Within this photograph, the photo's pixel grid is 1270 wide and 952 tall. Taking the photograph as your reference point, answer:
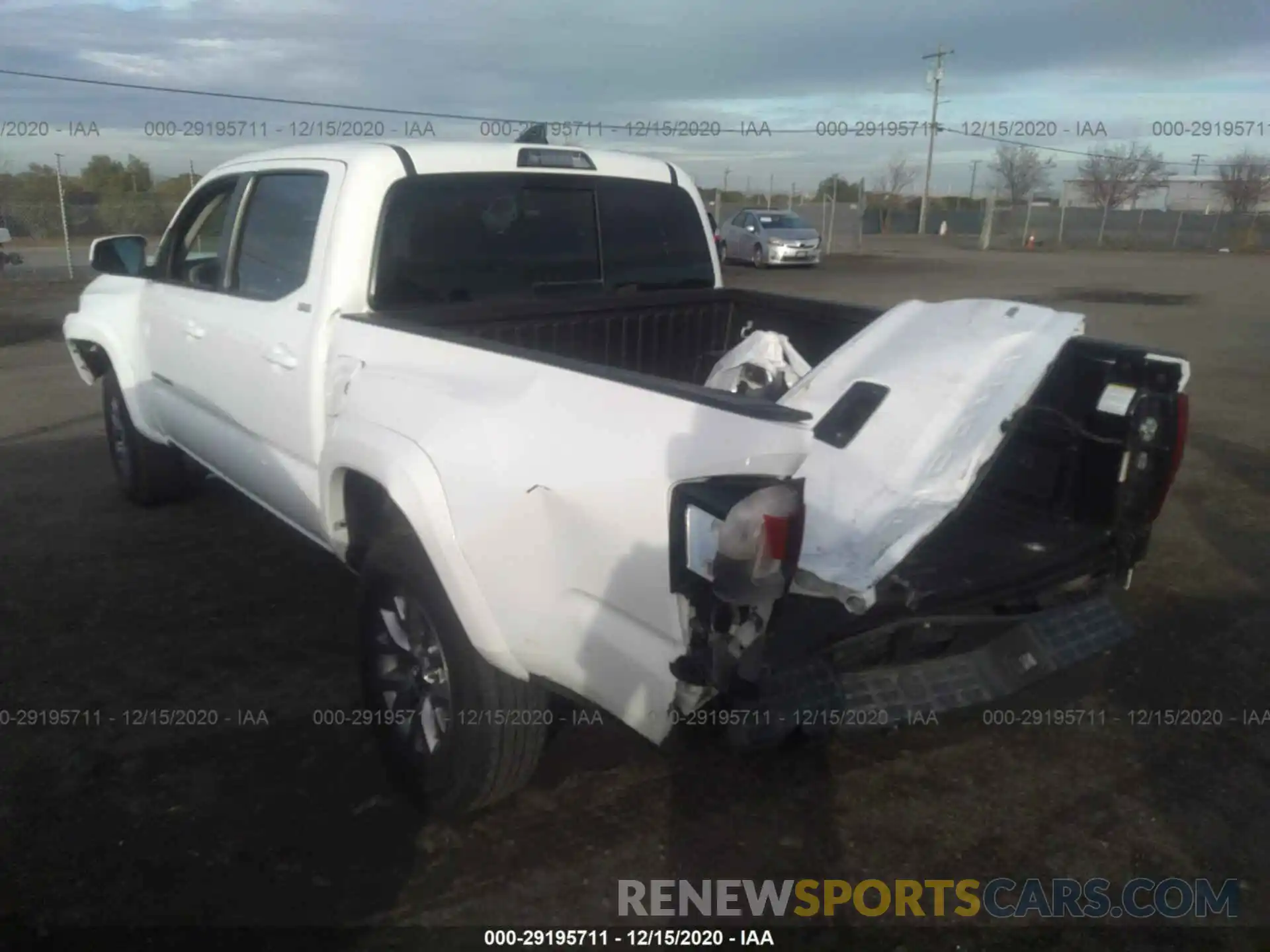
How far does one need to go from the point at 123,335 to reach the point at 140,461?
73cm

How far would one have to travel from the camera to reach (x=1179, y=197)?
5228 cm

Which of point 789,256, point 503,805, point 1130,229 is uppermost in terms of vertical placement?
point 1130,229

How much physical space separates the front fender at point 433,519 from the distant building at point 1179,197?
167 ft

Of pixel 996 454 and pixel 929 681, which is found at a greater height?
pixel 996 454

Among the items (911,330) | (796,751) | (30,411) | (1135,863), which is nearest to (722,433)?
(911,330)

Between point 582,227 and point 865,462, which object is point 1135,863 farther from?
point 582,227

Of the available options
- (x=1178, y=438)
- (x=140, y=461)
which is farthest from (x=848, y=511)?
(x=140, y=461)

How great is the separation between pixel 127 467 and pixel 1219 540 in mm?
6111

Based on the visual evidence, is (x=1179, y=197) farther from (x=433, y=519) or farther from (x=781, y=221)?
(x=433, y=519)

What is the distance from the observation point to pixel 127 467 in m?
5.90

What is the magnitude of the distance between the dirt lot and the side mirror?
1.50 meters

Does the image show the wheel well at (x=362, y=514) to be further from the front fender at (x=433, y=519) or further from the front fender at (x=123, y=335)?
the front fender at (x=123, y=335)

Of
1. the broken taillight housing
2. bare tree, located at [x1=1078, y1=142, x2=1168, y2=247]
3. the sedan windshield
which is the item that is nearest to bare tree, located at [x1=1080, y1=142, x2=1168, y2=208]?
bare tree, located at [x1=1078, y1=142, x2=1168, y2=247]

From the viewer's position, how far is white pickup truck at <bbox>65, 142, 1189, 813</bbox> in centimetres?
231
